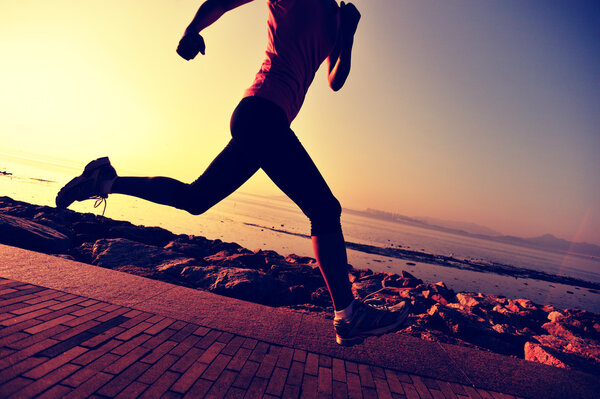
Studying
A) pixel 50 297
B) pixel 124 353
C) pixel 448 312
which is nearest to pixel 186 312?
pixel 124 353

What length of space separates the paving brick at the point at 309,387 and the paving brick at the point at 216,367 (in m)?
0.48

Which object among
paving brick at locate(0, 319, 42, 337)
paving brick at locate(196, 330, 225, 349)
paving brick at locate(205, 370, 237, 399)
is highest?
paving brick at locate(205, 370, 237, 399)

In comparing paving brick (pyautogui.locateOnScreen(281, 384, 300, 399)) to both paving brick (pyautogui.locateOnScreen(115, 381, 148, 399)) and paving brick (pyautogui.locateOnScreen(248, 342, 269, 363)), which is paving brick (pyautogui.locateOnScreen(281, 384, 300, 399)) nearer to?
paving brick (pyautogui.locateOnScreen(248, 342, 269, 363))

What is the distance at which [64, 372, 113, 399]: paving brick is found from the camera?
142 cm

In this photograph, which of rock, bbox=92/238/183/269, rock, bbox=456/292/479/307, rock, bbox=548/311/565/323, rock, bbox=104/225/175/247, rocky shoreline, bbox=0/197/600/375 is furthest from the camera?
rock, bbox=104/225/175/247

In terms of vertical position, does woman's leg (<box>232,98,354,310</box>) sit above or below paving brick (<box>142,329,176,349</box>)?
above

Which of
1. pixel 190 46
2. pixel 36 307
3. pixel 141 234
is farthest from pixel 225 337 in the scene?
pixel 141 234

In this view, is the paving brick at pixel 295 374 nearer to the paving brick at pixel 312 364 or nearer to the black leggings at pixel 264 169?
the paving brick at pixel 312 364

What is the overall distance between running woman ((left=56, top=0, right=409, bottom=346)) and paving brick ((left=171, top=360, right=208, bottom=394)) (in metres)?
0.84

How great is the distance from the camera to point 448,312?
362 cm

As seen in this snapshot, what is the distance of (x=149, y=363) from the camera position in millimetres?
1776

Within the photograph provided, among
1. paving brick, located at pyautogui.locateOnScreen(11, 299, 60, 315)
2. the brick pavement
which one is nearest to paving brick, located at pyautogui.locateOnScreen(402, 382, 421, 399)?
the brick pavement

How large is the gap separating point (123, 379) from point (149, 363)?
0.19 m

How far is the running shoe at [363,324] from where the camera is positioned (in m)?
1.93
